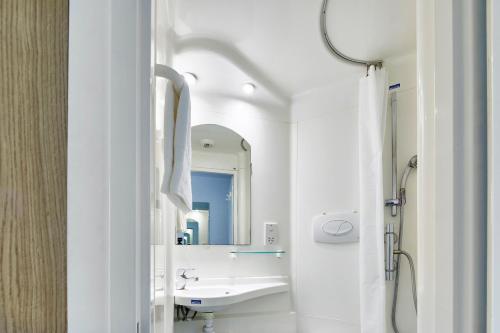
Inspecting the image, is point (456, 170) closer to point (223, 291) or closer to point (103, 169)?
point (103, 169)

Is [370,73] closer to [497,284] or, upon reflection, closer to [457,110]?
[457,110]

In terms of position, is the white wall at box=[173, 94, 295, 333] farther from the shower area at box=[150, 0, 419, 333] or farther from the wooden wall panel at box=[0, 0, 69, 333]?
the wooden wall panel at box=[0, 0, 69, 333]

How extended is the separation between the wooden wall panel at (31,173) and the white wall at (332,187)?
2.04m

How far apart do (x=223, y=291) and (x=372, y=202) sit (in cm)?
110

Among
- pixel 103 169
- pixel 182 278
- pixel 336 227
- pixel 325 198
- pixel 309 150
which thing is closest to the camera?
pixel 103 169

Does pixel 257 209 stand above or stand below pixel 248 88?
below

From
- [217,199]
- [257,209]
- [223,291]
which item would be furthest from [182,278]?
[257,209]

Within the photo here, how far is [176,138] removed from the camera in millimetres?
1125

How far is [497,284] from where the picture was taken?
555 mm

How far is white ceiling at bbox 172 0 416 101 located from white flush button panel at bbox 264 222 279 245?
931 mm

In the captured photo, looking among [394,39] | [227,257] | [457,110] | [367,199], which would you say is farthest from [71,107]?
[227,257]

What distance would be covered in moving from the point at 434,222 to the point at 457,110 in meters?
0.20

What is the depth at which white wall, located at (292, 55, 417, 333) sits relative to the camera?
7.46 ft

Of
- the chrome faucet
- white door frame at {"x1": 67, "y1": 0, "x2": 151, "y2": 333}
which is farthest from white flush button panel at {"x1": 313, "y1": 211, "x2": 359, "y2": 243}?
white door frame at {"x1": 67, "y1": 0, "x2": 151, "y2": 333}
